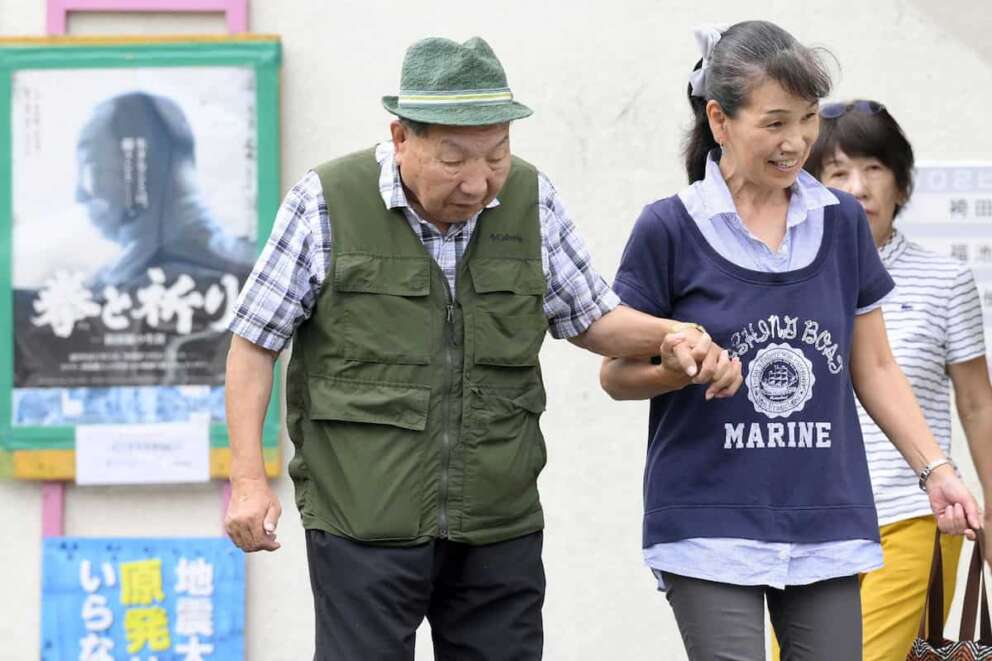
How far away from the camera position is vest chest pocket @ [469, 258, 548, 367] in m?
3.03

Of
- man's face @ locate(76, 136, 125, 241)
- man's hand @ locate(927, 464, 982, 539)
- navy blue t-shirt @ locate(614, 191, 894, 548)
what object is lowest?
man's hand @ locate(927, 464, 982, 539)

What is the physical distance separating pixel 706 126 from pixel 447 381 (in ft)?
2.83

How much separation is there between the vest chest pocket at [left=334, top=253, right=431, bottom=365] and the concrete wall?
8.54 feet

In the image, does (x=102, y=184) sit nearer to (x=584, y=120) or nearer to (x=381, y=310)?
(x=584, y=120)

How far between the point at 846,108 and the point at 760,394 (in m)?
1.37

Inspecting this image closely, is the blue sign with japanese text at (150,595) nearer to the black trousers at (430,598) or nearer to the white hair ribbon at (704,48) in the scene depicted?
the black trousers at (430,598)

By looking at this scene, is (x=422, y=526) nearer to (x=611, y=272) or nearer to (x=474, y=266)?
(x=474, y=266)

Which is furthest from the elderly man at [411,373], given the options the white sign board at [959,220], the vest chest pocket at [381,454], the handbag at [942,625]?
the white sign board at [959,220]

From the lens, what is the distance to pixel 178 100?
5477 millimetres

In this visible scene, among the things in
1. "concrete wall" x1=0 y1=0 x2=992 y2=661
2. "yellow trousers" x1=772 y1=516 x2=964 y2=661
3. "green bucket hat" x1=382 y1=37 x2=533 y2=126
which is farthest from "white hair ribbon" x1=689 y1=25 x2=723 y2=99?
"concrete wall" x1=0 y1=0 x2=992 y2=661

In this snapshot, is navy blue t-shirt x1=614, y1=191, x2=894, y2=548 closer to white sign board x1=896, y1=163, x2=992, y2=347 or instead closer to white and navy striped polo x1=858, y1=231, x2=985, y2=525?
white and navy striped polo x1=858, y1=231, x2=985, y2=525

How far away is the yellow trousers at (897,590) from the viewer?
3801 mm

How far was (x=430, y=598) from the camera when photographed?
3.13 m

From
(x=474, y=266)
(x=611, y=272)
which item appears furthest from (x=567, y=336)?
(x=611, y=272)
